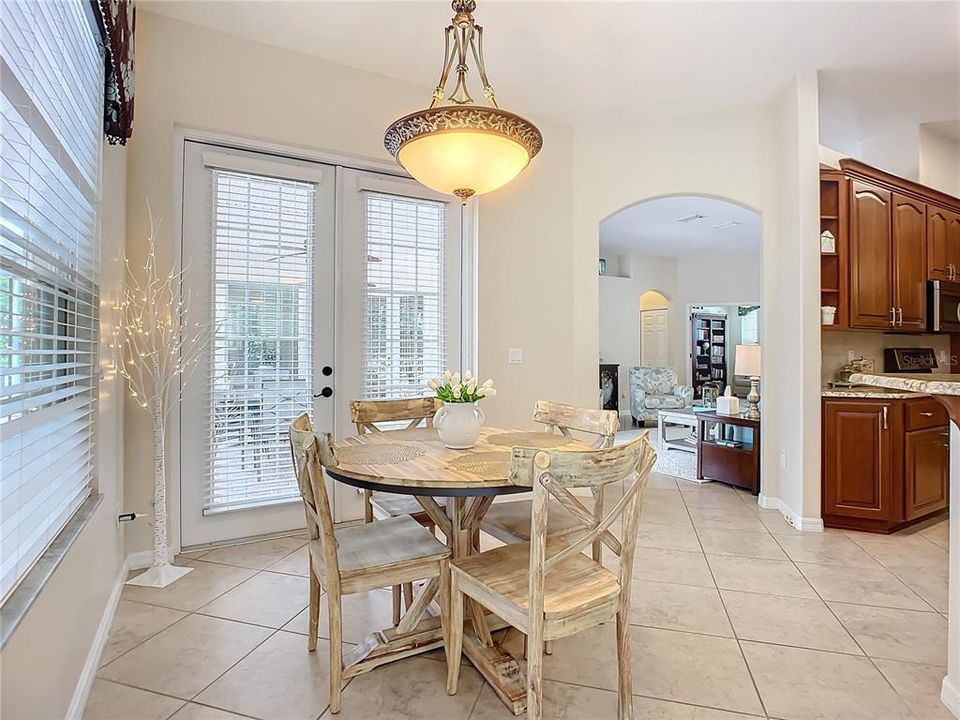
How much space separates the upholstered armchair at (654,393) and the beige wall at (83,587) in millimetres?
7036

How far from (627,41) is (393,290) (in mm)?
2119

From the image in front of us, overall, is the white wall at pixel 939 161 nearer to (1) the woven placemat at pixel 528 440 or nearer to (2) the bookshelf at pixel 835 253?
(2) the bookshelf at pixel 835 253

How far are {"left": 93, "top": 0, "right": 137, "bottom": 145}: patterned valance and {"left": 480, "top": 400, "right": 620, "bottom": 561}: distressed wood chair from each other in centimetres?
235

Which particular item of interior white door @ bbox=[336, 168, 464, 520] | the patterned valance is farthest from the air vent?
the patterned valance

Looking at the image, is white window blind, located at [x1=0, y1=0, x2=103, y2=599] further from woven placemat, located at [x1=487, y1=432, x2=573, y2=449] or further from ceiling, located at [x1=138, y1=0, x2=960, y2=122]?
woven placemat, located at [x1=487, y1=432, x2=573, y2=449]

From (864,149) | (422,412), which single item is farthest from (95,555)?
(864,149)

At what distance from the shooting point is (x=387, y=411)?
2877 millimetres

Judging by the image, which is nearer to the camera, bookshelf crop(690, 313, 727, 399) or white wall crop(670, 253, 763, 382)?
white wall crop(670, 253, 763, 382)

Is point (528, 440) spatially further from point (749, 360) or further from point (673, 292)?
point (673, 292)

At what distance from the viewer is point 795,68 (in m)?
3.52

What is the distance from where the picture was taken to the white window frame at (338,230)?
2.97 m

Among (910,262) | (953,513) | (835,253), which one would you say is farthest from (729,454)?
(953,513)

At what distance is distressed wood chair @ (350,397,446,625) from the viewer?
241cm

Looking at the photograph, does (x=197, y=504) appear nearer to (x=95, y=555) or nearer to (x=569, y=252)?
(x=95, y=555)
